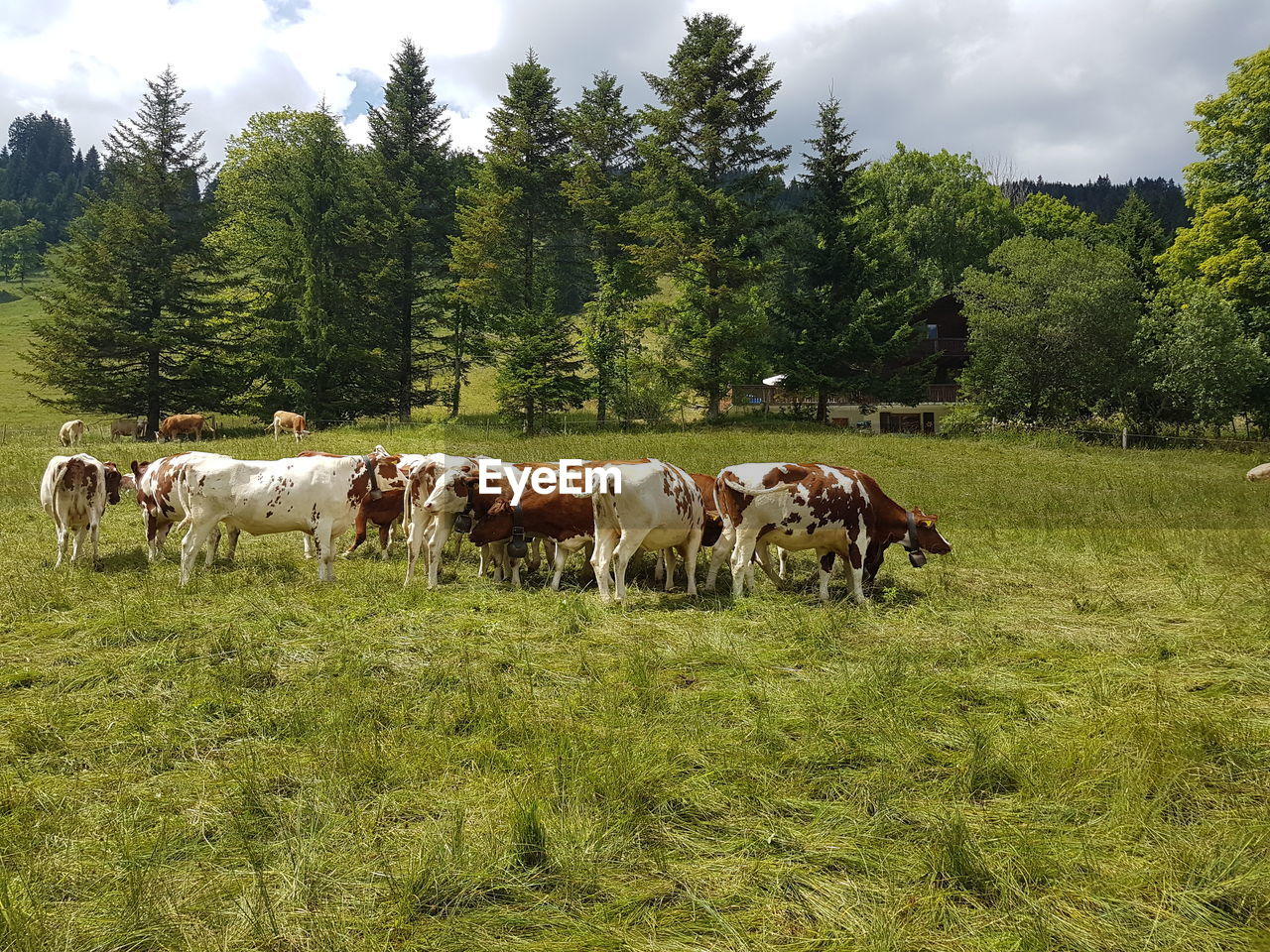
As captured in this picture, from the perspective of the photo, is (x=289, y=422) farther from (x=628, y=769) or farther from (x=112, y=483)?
(x=628, y=769)

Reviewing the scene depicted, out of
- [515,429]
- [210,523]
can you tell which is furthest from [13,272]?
[210,523]

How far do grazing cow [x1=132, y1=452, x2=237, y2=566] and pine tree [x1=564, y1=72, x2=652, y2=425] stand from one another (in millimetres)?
23405

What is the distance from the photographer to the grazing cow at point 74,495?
9406 mm

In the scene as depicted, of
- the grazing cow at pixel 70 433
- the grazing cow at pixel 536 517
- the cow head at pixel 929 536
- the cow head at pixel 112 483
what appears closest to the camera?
the grazing cow at pixel 536 517

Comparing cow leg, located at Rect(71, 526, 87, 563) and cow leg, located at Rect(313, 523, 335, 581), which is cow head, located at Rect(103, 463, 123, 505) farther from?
cow leg, located at Rect(313, 523, 335, 581)

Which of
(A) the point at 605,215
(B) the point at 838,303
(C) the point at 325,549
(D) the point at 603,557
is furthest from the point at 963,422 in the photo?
(C) the point at 325,549

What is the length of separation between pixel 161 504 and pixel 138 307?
101 ft

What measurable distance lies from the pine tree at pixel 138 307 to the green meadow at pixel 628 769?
30.0 m

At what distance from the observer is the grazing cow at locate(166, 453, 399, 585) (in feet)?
28.5

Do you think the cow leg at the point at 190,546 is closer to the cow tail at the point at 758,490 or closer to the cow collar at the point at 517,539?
the cow collar at the point at 517,539

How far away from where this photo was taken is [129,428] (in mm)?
31953

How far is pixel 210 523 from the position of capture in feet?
28.7

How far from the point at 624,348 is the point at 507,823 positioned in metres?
32.8

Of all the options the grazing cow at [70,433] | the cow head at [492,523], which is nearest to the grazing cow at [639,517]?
the cow head at [492,523]
